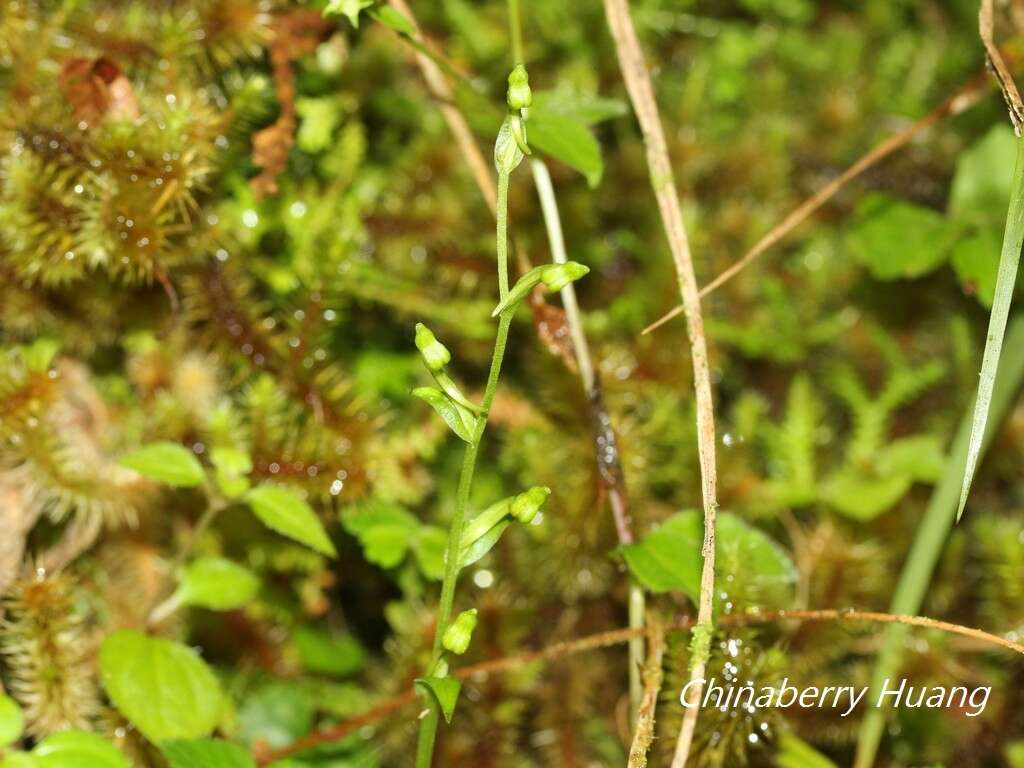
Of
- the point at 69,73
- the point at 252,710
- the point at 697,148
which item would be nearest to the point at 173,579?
the point at 252,710

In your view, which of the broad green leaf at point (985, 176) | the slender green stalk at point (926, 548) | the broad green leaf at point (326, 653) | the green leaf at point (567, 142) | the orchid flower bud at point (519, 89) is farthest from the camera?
the broad green leaf at point (985, 176)

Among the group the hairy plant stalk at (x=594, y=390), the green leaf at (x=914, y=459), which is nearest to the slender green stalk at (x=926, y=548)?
the green leaf at (x=914, y=459)

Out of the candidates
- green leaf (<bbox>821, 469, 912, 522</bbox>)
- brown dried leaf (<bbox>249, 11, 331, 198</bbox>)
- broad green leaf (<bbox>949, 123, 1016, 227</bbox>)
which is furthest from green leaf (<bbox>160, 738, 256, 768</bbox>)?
broad green leaf (<bbox>949, 123, 1016, 227</bbox>)

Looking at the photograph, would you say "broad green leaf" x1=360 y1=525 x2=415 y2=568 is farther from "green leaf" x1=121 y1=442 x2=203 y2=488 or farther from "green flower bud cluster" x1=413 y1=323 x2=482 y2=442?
"green flower bud cluster" x1=413 y1=323 x2=482 y2=442

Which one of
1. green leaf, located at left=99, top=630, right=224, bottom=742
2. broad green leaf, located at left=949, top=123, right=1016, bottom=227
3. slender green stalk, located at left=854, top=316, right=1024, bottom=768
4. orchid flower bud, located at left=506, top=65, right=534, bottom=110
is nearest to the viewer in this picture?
orchid flower bud, located at left=506, top=65, right=534, bottom=110

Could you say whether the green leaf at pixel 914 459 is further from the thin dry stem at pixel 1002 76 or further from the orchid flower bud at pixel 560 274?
the orchid flower bud at pixel 560 274

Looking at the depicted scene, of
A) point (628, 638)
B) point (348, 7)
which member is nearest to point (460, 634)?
point (628, 638)

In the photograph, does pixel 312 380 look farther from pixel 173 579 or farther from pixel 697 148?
pixel 697 148
